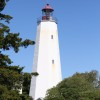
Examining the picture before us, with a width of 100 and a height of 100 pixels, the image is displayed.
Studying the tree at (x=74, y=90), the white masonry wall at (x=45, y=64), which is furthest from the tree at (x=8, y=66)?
the white masonry wall at (x=45, y=64)

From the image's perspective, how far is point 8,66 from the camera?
30547 mm

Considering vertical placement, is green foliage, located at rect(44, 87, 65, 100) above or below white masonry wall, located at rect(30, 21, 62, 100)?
below

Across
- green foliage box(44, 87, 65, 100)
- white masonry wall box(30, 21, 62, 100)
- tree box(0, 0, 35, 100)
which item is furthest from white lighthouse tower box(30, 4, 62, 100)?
tree box(0, 0, 35, 100)

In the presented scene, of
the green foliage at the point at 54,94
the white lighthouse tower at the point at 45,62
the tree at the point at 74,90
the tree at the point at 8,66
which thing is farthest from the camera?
the white lighthouse tower at the point at 45,62

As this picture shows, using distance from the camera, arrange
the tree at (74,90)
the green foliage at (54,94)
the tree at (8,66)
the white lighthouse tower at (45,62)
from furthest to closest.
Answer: the white lighthouse tower at (45,62), the green foliage at (54,94), the tree at (74,90), the tree at (8,66)

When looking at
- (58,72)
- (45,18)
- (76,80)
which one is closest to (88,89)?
(76,80)

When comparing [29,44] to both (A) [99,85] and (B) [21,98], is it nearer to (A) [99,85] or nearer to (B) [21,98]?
(B) [21,98]

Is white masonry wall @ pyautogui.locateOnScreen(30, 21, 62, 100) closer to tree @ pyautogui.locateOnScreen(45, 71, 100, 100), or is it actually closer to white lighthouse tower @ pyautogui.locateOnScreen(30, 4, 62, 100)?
white lighthouse tower @ pyautogui.locateOnScreen(30, 4, 62, 100)

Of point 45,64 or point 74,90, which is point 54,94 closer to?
point 74,90

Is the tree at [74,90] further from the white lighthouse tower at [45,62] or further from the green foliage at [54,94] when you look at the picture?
the white lighthouse tower at [45,62]

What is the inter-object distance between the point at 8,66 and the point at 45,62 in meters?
38.0

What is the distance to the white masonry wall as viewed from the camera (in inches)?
2687

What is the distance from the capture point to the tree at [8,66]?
95.6 feet

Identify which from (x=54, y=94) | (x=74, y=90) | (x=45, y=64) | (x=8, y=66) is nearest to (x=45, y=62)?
(x=45, y=64)
